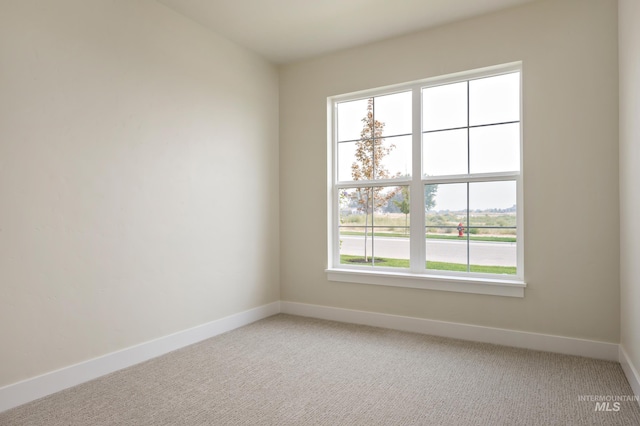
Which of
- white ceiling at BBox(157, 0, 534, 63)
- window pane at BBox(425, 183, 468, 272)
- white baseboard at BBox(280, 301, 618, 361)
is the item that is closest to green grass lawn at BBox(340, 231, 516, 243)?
window pane at BBox(425, 183, 468, 272)

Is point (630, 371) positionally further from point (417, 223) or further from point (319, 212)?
point (319, 212)

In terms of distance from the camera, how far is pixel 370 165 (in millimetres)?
4121

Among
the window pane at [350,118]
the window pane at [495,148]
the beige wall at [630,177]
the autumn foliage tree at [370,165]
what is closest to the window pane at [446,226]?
the window pane at [495,148]

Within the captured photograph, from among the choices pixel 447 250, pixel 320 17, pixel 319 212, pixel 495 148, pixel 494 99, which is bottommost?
pixel 447 250

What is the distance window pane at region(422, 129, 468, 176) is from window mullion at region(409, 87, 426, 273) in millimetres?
68

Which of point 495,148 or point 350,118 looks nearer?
point 495,148

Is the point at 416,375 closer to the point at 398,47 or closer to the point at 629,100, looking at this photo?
the point at 629,100

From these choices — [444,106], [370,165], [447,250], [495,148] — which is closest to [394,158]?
[370,165]

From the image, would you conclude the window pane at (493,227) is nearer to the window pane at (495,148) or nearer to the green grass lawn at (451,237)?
the green grass lawn at (451,237)

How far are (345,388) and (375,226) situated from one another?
1885 mm

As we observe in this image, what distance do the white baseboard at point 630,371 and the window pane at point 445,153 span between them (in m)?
1.80

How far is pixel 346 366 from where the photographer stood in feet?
9.41

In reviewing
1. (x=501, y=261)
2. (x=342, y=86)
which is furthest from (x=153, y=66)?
(x=501, y=261)

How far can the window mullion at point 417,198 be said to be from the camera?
3.78m
